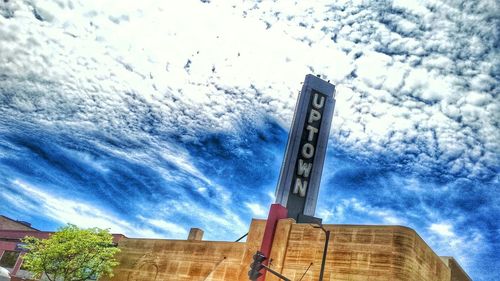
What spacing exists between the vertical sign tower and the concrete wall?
9.09 m

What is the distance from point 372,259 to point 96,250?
83.0 feet

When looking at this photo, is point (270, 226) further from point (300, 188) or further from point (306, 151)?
point (306, 151)

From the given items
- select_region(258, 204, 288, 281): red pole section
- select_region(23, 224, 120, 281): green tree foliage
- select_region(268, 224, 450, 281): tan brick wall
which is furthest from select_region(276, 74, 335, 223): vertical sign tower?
select_region(23, 224, 120, 281): green tree foliage

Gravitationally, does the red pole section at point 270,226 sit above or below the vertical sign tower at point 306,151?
below

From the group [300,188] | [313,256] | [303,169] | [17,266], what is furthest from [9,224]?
[313,256]

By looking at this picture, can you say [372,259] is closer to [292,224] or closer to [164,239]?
[292,224]

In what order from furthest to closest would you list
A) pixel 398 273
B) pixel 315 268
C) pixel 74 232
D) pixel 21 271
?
1. pixel 21 271
2. pixel 74 232
3. pixel 315 268
4. pixel 398 273

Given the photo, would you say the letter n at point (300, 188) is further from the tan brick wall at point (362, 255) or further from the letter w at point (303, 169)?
the tan brick wall at point (362, 255)

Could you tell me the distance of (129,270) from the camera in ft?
118

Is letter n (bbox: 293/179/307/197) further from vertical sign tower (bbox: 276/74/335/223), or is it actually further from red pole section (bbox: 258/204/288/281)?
red pole section (bbox: 258/204/288/281)

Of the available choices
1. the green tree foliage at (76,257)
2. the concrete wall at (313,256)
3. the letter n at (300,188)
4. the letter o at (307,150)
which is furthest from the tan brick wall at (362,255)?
the green tree foliage at (76,257)

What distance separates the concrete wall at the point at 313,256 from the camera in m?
22.6

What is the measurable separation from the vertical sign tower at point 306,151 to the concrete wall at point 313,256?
29.8 feet

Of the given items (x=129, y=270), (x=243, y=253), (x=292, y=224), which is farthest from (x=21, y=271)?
(x=292, y=224)
